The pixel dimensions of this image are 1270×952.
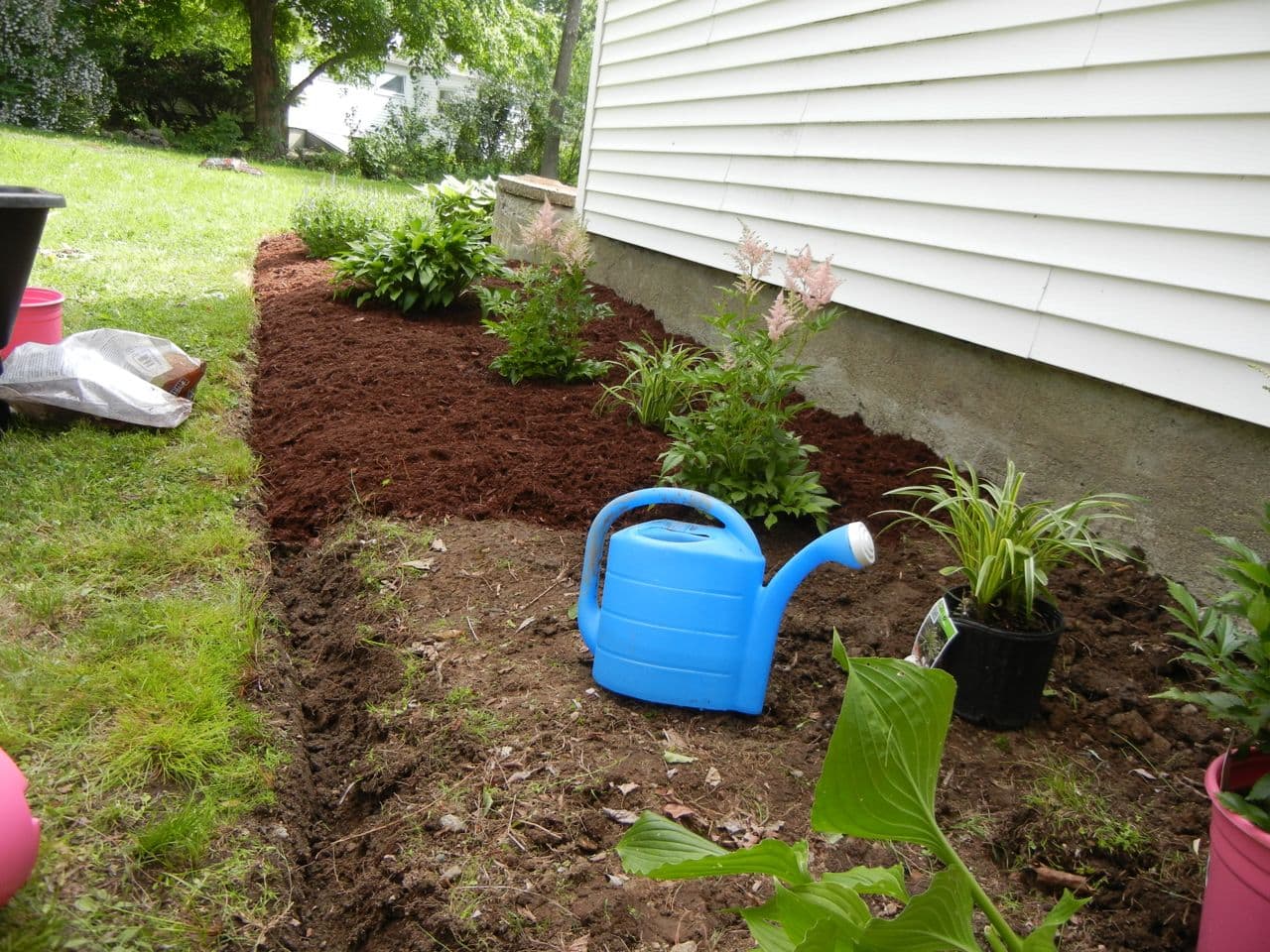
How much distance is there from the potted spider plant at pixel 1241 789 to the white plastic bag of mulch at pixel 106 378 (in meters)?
3.45

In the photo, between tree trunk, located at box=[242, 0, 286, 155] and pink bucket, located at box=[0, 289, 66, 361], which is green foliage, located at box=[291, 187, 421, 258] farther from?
tree trunk, located at box=[242, 0, 286, 155]

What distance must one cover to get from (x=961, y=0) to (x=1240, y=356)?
1.73 meters

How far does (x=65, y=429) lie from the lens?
3.30 meters

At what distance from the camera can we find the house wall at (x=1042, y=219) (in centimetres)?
236

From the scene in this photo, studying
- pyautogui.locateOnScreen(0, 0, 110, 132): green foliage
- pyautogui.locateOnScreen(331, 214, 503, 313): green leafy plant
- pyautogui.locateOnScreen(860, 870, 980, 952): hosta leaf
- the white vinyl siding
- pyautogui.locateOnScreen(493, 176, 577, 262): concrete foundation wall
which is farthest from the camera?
pyautogui.locateOnScreen(0, 0, 110, 132): green foliage

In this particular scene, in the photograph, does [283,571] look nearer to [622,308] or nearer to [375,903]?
[375,903]

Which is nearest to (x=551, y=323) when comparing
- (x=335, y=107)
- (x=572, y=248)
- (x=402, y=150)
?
(x=572, y=248)

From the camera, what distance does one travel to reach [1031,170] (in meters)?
2.93

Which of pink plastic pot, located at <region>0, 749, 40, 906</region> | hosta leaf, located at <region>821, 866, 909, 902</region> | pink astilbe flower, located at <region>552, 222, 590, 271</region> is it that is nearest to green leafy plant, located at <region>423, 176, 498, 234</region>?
pink astilbe flower, located at <region>552, 222, 590, 271</region>

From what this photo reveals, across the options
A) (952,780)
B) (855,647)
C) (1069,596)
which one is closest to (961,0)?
(1069,596)

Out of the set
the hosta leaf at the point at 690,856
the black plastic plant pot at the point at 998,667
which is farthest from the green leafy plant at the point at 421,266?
the hosta leaf at the point at 690,856

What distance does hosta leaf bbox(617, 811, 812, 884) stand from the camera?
100cm

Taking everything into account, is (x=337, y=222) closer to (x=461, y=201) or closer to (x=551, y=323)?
(x=461, y=201)

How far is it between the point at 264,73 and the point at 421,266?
51.0 feet
